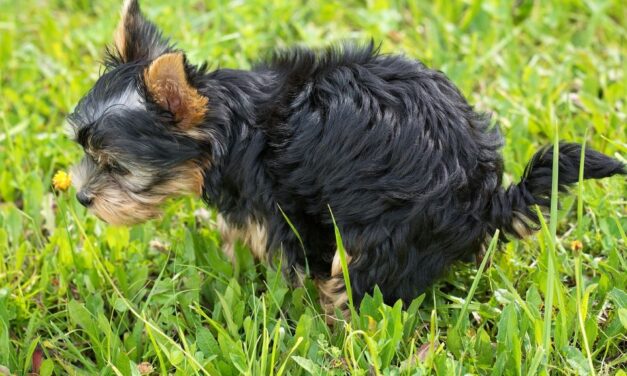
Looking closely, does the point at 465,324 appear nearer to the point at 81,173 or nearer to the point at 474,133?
the point at 474,133

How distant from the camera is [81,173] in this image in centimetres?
350

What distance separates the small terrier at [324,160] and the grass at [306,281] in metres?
0.17

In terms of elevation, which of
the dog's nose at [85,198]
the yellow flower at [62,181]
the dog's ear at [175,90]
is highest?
the dog's ear at [175,90]

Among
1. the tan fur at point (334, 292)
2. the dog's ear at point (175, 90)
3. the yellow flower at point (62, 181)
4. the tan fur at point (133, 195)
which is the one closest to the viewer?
the dog's ear at point (175, 90)

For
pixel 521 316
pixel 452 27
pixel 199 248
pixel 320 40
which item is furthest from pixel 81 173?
pixel 452 27

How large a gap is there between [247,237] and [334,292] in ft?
1.67

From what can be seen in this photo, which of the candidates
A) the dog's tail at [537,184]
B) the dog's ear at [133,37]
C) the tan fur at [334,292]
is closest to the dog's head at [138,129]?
the dog's ear at [133,37]

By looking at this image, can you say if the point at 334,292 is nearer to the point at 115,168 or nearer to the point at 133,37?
the point at 115,168

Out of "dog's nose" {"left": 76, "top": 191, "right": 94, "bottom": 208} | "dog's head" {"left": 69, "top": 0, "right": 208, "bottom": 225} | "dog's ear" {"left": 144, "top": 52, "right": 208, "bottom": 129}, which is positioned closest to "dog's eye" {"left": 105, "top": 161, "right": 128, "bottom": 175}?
"dog's head" {"left": 69, "top": 0, "right": 208, "bottom": 225}

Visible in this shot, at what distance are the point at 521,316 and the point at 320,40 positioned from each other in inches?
114

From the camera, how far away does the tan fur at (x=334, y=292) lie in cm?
329

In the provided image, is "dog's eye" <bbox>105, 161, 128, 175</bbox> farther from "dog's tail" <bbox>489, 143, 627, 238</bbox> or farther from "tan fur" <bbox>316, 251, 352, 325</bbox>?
"dog's tail" <bbox>489, 143, 627, 238</bbox>

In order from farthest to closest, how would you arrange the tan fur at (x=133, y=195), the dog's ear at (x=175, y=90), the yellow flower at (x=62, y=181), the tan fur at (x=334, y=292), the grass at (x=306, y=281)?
1. the yellow flower at (x=62, y=181)
2. the tan fur at (x=133, y=195)
3. the tan fur at (x=334, y=292)
4. the grass at (x=306, y=281)
5. the dog's ear at (x=175, y=90)

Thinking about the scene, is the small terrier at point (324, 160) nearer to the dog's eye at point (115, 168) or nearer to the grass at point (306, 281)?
the dog's eye at point (115, 168)
